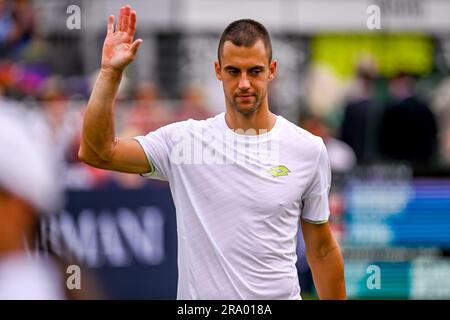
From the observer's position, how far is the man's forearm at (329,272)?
6.04m

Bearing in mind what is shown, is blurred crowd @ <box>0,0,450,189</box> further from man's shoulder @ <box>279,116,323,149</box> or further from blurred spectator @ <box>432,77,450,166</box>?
man's shoulder @ <box>279,116,323,149</box>

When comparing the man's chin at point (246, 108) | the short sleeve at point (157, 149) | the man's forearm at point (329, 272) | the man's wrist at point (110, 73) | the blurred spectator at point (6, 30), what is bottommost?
the man's forearm at point (329, 272)

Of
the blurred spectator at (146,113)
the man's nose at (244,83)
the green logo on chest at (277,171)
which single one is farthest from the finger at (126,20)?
the blurred spectator at (146,113)

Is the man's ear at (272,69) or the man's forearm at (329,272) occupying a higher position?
the man's ear at (272,69)

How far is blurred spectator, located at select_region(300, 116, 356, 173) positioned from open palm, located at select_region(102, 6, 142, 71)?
7.15 metres

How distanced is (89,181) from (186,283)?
6078 mm

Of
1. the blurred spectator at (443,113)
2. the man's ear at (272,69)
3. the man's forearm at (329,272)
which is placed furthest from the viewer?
the blurred spectator at (443,113)

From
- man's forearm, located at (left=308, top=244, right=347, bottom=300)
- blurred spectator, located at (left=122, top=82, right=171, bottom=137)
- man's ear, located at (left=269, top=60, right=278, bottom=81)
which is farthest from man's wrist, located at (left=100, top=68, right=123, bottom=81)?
blurred spectator, located at (left=122, top=82, right=171, bottom=137)

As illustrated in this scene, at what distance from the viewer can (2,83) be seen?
13.6 metres

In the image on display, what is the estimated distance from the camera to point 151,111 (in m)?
13.8

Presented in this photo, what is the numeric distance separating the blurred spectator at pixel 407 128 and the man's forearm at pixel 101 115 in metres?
9.26

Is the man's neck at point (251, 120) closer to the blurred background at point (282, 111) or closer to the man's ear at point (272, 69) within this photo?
the man's ear at point (272, 69)

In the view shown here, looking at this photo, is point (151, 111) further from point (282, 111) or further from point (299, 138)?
point (299, 138)
